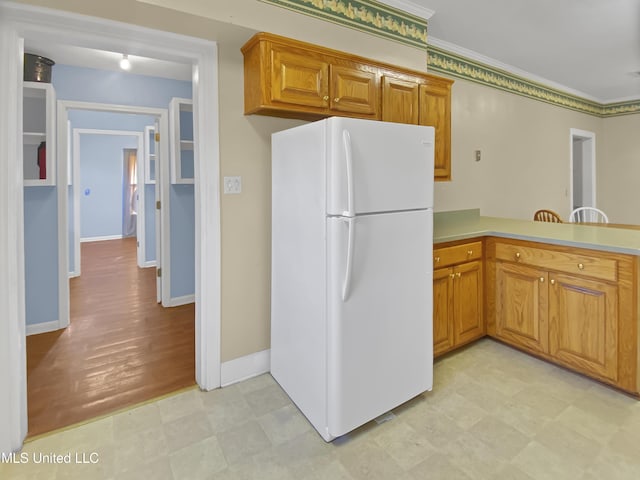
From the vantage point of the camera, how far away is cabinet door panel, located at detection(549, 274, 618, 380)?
2059 millimetres

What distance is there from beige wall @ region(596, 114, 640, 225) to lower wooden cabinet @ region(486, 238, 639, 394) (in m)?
4.85

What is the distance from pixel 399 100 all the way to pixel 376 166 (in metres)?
0.97

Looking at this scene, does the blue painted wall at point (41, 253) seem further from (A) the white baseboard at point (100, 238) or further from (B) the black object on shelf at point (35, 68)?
(A) the white baseboard at point (100, 238)

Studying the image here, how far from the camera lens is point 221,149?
2150 mm

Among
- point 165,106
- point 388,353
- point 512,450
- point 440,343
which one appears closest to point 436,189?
point 440,343

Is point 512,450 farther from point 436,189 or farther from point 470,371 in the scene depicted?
point 436,189

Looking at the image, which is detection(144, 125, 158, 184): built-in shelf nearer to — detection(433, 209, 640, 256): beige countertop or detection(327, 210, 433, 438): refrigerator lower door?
detection(433, 209, 640, 256): beige countertop

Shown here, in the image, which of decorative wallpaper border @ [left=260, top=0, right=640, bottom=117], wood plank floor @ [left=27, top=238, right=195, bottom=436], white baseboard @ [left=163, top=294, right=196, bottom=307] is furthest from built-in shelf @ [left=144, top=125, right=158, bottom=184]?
decorative wallpaper border @ [left=260, top=0, right=640, bottom=117]

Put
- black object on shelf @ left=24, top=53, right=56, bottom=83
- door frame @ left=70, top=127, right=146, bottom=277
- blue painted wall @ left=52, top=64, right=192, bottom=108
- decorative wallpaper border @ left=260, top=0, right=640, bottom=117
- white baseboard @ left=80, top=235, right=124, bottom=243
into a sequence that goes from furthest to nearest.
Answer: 1. white baseboard @ left=80, top=235, right=124, bottom=243
2. door frame @ left=70, top=127, right=146, bottom=277
3. blue painted wall @ left=52, top=64, right=192, bottom=108
4. black object on shelf @ left=24, top=53, right=56, bottom=83
5. decorative wallpaper border @ left=260, top=0, right=640, bottom=117

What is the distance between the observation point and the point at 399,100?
2.45 meters

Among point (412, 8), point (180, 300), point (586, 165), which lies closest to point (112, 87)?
point (180, 300)

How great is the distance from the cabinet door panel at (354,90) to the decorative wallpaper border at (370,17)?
47 centimetres

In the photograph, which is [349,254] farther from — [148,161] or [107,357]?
[148,161]

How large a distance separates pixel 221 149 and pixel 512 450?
7.25ft
